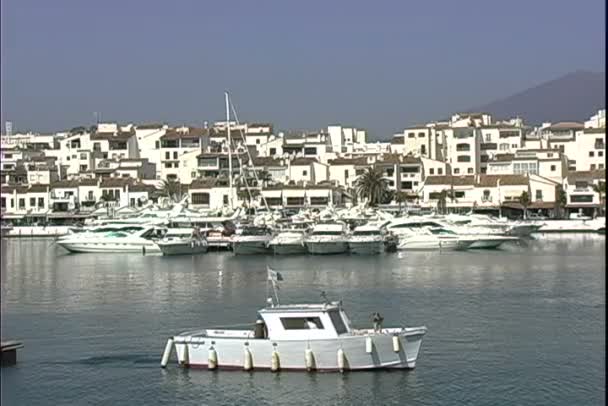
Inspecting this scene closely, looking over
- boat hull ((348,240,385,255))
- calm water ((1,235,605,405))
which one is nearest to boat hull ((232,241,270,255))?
calm water ((1,235,605,405))

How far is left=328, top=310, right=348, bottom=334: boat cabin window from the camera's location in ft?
66.8

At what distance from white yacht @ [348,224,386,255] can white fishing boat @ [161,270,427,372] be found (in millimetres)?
31826

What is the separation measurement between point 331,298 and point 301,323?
11.9m

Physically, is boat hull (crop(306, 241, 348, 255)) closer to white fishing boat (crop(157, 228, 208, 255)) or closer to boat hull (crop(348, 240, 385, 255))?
boat hull (crop(348, 240, 385, 255))

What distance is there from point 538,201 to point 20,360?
5508 cm

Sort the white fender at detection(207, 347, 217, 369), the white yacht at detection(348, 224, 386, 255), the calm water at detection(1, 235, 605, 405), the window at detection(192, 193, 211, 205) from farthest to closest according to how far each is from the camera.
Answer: the window at detection(192, 193, 211, 205) < the white yacht at detection(348, 224, 386, 255) < the white fender at detection(207, 347, 217, 369) < the calm water at detection(1, 235, 605, 405)

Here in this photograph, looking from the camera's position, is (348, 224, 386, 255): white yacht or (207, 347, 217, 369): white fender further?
(348, 224, 386, 255): white yacht

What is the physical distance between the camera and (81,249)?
5522 centimetres

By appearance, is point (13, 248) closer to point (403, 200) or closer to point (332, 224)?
point (332, 224)

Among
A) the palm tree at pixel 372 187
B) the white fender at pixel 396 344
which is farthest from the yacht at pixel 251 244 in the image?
the white fender at pixel 396 344

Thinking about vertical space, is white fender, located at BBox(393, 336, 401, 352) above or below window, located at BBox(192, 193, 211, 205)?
below

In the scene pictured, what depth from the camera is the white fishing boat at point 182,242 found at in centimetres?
5294

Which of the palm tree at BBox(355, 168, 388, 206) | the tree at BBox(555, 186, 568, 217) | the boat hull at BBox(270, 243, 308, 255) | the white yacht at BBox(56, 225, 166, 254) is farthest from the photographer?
the palm tree at BBox(355, 168, 388, 206)

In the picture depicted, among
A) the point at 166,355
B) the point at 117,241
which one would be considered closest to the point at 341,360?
the point at 166,355
